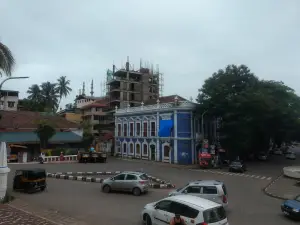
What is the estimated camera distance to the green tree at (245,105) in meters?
38.6

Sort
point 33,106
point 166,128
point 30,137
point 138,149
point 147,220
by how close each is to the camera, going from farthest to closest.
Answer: point 33,106, point 138,149, point 30,137, point 166,128, point 147,220

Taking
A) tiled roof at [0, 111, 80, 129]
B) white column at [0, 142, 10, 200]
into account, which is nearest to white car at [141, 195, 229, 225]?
white column at [0, 142, 10, 200]

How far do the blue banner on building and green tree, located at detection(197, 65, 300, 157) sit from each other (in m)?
4.91

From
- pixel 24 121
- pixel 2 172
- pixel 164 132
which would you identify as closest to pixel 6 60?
pixel 2 172

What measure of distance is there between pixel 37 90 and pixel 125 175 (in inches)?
2363

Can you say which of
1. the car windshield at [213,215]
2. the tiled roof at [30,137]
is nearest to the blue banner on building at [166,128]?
the tiled roof at [30,137]

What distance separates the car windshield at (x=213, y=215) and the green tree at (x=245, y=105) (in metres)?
30.1

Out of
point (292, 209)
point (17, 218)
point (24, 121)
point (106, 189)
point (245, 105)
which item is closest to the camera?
point (17, 218)

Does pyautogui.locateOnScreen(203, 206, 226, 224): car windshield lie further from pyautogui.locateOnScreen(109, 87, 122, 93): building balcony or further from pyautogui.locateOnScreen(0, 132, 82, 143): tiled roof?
pyautogui.locateOnScreen(109, 87, 122, 93): building balcony

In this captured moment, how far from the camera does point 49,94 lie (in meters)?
71.9

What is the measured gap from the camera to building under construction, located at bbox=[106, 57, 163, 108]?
7038cm

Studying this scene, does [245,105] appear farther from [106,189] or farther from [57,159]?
[57,159]

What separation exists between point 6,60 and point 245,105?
104ft

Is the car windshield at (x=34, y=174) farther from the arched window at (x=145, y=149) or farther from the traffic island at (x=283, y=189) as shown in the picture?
the arched window at (x=145, y=149)
